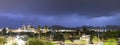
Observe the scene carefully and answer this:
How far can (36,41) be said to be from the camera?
36219 mm

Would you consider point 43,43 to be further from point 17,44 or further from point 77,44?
point 77,44

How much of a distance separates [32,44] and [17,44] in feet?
36.2

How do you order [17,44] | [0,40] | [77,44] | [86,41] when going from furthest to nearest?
[86,41]
[77,44]
[0,40]
[17,44]

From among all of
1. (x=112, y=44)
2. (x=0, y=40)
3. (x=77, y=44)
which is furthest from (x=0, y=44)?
(x=77, y=44)

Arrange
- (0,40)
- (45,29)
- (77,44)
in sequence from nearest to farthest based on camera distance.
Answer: (0,40), (77,44), (45,29)

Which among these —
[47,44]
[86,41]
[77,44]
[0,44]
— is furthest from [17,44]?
[86,41]

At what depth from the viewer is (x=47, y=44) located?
3769 centimetres

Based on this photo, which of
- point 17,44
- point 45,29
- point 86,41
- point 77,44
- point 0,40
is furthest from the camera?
point 45,29

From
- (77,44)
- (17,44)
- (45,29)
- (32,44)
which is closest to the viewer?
(32,44)

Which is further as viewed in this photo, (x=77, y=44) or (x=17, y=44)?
(x=77, y=44)

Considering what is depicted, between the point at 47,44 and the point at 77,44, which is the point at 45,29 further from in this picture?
the point at 47,44

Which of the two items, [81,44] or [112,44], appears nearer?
[112,44]

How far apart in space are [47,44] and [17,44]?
9771 mm

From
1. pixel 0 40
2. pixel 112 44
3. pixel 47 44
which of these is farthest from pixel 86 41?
pixel 47 44
